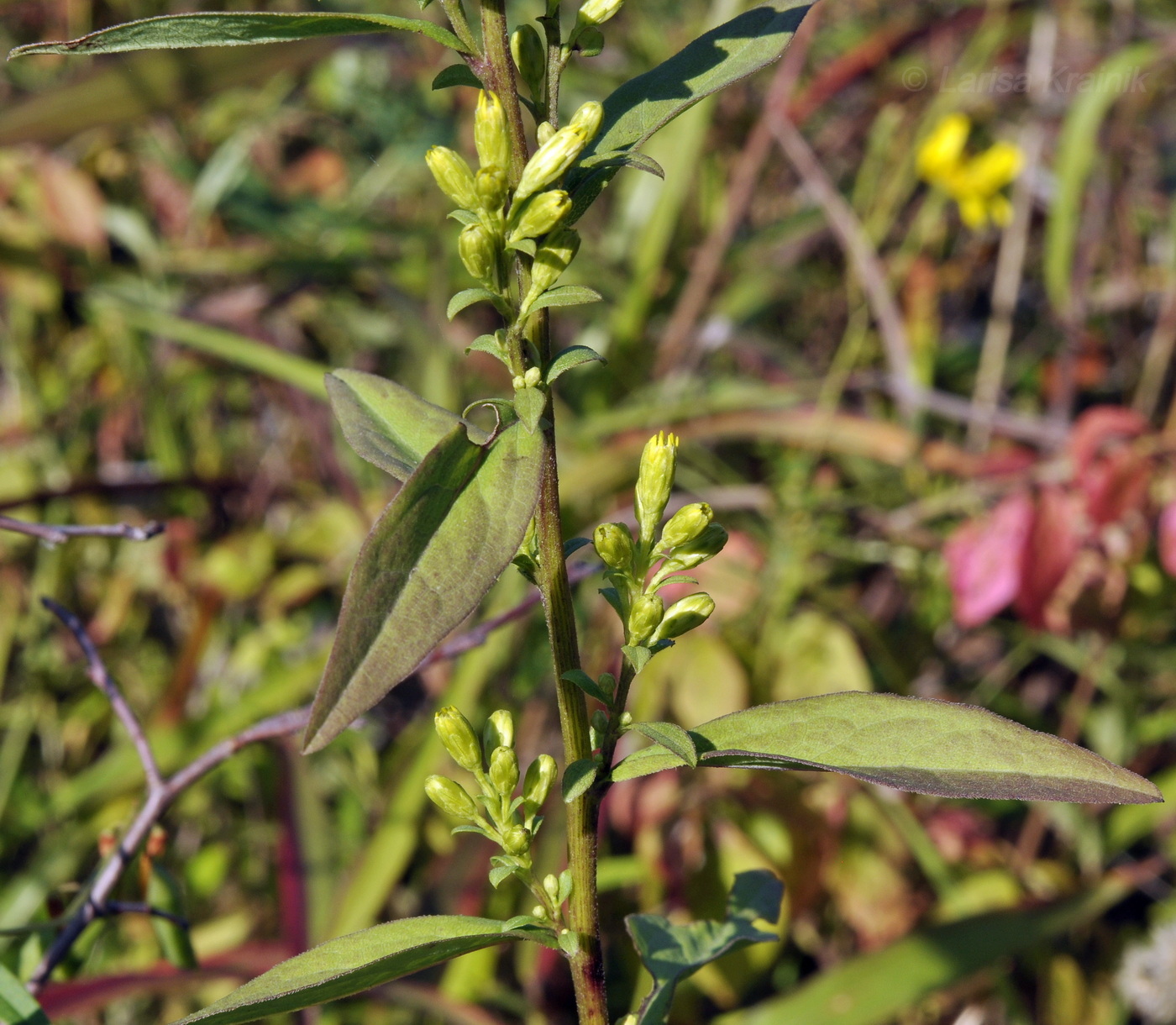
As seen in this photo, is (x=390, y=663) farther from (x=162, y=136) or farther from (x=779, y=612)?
(x=162, y=136)

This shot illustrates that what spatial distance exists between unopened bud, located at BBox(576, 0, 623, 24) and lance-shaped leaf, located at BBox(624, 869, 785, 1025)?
0.42m

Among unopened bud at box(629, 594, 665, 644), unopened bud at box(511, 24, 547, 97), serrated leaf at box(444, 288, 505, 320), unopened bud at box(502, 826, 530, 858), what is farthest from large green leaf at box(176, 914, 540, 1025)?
unopened bud at box(511, 24, 547, 97)

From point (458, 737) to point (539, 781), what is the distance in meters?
0.05

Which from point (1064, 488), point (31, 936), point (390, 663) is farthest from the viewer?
point (1064, 488)

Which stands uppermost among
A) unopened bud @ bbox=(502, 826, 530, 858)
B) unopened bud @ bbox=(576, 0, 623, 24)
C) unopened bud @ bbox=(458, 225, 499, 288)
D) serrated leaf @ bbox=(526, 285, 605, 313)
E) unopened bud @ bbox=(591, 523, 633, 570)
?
unopened bud @ bbox=(576, 0, 623, 24)

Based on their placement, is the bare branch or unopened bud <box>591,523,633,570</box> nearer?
unopened bud <box>591,523,633,570</box>

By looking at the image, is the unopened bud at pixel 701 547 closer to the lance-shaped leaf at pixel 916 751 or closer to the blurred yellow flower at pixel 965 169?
the lance-shaped leaf at pixel 916 751

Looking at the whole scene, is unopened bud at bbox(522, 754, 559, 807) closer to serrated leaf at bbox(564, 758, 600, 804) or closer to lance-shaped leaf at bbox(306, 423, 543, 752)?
serrated leaf at bbox(564, 758, 600, 804)

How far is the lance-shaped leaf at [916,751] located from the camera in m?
0.38

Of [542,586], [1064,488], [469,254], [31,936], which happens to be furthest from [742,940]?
[1064,488]

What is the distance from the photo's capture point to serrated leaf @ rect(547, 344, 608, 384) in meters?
0.41

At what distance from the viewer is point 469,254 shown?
397mm

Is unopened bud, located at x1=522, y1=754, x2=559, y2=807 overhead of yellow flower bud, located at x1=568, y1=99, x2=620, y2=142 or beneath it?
beneath

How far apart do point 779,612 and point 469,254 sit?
108 cm
